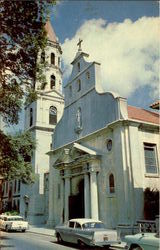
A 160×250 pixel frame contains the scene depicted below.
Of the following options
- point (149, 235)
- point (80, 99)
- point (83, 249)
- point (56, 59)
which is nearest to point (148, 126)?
point (80, 99)

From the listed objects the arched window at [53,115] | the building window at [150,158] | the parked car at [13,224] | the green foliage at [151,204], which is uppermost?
the arched window at [53,115]

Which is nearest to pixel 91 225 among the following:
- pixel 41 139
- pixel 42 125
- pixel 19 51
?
pixel 19 51

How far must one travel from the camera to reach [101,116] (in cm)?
2111

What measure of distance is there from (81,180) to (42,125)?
1459 cm

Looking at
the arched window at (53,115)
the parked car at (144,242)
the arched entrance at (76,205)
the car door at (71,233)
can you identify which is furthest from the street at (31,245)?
the arched window at (53,115)

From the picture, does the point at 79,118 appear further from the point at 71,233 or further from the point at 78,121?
the point at 71,233

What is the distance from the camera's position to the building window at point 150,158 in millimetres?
18973

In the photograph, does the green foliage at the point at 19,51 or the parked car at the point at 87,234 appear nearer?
the green foliage at the point at 19,51

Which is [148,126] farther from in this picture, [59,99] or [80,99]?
[59,99]

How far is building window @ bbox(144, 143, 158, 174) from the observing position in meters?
19.0

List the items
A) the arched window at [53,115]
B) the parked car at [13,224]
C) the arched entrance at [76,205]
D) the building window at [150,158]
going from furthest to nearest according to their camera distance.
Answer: the arched window at [53,115] → the arched entrance at [76,205] → the parked car at [13,224] → the building window at [150,158]

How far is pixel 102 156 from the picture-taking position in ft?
66.9

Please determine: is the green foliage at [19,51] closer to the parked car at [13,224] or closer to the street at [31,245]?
the street at [31,245]

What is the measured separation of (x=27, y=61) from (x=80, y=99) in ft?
53.0
